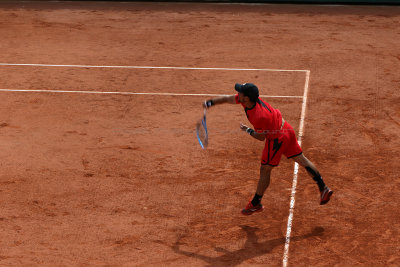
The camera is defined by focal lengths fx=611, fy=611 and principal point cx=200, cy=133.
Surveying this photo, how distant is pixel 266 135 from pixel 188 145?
10.5ft

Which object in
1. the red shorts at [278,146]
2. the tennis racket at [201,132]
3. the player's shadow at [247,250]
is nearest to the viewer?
the player's shadow at [247,250]

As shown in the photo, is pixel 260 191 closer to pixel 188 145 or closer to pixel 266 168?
pixel 266 168

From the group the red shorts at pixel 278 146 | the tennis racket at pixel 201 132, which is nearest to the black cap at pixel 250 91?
the red shorts at pixel 278 146

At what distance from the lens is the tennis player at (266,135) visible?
8672 millimetres

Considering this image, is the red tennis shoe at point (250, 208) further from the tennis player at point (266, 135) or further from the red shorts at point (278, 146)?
the red shorts at point (278, 146)

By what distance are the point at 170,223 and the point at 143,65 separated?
25.5ft

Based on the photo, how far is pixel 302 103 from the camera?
44.8ft

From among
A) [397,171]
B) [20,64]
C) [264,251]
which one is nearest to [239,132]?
[397,171]

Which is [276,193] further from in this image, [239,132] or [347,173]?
[239,132]

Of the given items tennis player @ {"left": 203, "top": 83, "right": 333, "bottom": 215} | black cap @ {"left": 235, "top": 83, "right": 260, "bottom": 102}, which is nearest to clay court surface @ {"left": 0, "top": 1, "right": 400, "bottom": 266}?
tennis player @ {"left": 203, "top": 83, "right": 333, "bottom": 215}

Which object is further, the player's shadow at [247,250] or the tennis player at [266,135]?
the tennis player at [266,135]

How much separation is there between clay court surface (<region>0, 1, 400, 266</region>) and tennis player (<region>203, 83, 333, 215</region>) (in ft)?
1.37

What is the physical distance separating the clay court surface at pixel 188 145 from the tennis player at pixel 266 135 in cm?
42

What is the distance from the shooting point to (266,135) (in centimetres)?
877
